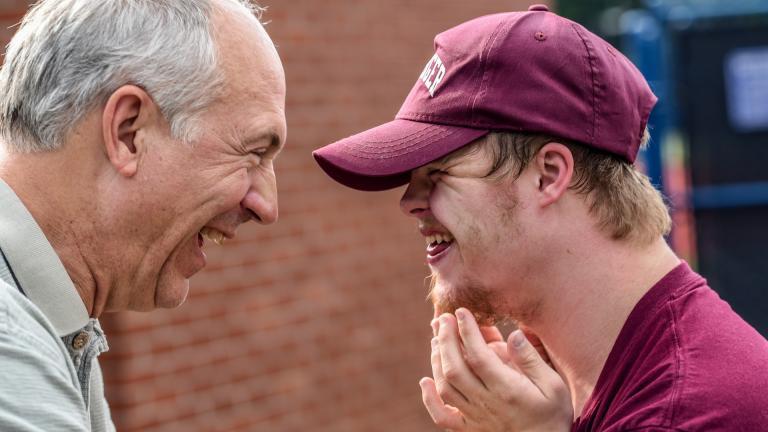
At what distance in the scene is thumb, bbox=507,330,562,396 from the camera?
98.0 inches

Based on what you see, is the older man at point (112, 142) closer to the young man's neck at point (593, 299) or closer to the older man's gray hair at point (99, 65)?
the older man's gray hair at point (99, 65)

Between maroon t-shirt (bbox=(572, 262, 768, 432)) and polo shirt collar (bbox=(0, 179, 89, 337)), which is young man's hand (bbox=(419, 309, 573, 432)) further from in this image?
polo shirt collar (bbox=(0, 179, 89, 337))

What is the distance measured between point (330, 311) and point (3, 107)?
147 inches

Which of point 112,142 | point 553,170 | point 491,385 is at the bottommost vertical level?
point 491,385

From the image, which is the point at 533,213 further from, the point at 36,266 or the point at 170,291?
the point at 36,266

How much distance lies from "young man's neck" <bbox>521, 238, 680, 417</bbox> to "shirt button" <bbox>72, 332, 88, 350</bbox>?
3.41ft

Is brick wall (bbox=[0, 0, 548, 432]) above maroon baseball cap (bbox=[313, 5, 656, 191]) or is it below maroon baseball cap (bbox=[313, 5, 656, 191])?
below

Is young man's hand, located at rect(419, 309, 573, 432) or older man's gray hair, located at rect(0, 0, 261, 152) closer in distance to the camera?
older man's gray hair, located at rect(0, 0, 261, 152)

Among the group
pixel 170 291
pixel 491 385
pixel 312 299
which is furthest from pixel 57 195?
pixel 312 299

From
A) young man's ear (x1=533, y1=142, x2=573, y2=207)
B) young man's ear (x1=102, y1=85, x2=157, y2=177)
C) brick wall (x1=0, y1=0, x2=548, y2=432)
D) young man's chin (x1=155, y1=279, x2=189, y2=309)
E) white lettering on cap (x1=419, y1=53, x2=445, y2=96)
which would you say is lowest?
brick wall (x1=0, y1=0, x2=548, y2=432)

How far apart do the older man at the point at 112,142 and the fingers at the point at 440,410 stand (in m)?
0.67

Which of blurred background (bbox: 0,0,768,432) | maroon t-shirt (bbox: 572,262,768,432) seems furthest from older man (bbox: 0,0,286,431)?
blurred background (bbox: 0,0,768,432)

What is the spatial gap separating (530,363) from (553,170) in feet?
1.47

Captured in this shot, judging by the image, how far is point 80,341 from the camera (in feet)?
7.77
